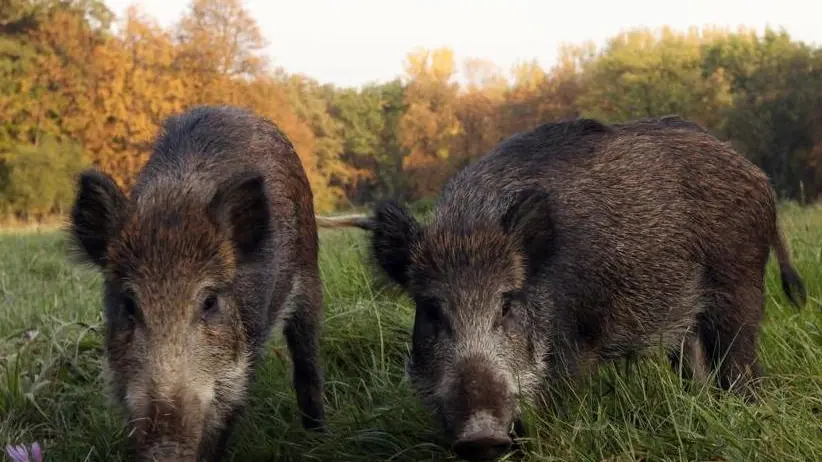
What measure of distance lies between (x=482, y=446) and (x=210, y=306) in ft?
3.45

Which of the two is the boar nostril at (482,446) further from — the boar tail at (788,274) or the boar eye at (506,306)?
the boar tail at (788,274)

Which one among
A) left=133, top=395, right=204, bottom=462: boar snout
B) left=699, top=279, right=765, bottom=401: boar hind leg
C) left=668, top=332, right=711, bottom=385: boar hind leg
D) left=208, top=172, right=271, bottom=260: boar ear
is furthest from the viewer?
left=668, top=332, right=711, bottom=385: boar hind leg

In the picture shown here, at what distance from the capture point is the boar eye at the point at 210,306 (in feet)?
9.82

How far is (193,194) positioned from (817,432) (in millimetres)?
2232

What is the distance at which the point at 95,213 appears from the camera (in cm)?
320

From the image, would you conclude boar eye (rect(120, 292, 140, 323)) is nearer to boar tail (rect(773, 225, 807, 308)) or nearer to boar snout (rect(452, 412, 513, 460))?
boar snout (rect(452, 412, 513, 460))

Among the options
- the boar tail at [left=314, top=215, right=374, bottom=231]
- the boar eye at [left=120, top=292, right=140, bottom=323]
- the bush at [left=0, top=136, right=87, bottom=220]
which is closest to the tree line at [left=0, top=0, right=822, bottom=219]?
the bush at [left=0, top=136, right=87, bottom=220]

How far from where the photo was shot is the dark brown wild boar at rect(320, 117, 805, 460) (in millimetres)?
3107

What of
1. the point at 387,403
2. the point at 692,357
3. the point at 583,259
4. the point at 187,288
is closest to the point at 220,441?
the point at 187,288

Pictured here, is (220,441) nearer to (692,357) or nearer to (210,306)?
(210,306)

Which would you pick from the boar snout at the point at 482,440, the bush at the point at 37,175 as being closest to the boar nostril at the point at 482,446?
the boar snout at the point at 482,440

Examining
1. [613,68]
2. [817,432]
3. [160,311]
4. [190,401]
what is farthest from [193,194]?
[613,68]

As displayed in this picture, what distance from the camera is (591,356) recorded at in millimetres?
3504

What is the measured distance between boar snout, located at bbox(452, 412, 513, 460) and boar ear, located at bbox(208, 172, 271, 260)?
1.16m
